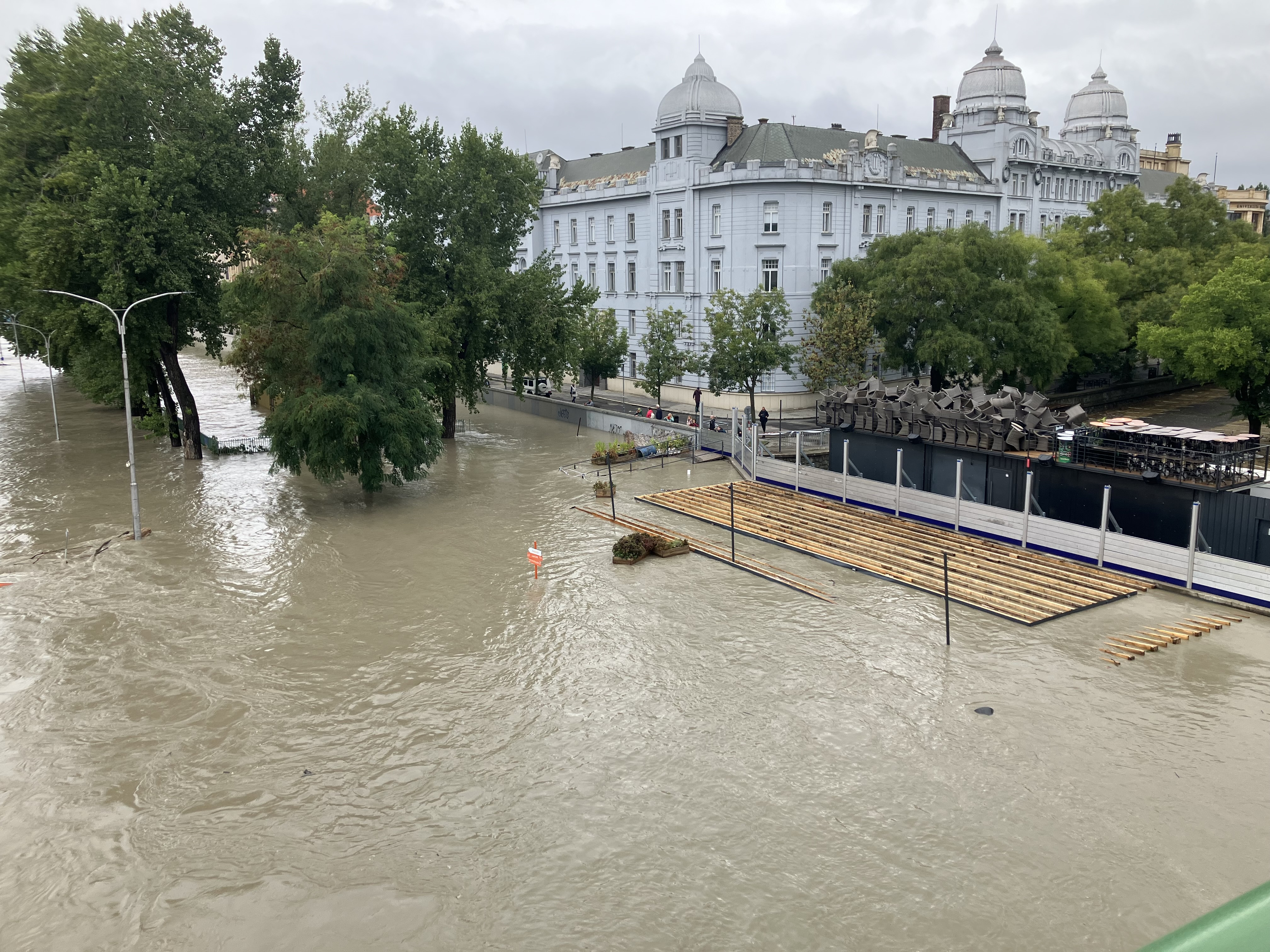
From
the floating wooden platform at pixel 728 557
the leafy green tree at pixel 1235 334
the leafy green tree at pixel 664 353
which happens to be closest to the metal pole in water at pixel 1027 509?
the floating wooden platform at pixel 728 557

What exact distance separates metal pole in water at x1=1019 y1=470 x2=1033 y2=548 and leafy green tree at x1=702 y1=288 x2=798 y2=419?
19065 mm

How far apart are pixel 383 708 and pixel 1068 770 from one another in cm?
1158

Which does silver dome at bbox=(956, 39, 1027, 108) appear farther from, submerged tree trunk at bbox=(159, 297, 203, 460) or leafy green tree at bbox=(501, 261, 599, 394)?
submerged tree trunk at bbox=(159, 297, 203, 460)

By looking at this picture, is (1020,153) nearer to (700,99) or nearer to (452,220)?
(700,99)

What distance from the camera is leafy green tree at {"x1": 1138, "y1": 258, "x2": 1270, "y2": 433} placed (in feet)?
121

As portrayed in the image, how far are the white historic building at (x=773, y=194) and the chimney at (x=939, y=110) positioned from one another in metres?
0.13

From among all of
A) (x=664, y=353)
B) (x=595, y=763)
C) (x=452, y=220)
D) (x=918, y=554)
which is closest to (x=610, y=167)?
(x=664, y=353)

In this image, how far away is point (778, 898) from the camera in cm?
1133

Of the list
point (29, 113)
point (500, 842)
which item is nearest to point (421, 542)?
point (500, 842)

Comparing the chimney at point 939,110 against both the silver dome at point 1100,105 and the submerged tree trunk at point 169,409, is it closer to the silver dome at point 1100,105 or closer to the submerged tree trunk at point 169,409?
the silver dome at point 1100,105

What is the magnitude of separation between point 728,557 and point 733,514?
2293 millimetres

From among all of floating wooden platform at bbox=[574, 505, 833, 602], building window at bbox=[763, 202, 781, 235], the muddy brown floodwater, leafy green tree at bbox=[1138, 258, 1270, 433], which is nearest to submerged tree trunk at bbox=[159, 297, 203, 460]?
the muddy brown floodwater

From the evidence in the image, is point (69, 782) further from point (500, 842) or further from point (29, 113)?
point (29, 113)

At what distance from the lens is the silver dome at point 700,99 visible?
50.7 metres
